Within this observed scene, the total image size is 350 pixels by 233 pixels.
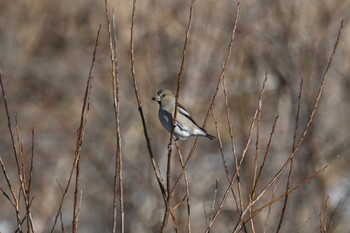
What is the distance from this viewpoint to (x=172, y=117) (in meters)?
5.55

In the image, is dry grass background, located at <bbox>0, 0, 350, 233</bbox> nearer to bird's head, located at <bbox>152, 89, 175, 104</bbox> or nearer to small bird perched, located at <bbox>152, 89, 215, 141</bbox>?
small bird perched, located at <bbox>152, 89, 215, 141</bbox>

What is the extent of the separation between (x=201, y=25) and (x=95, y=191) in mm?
3261

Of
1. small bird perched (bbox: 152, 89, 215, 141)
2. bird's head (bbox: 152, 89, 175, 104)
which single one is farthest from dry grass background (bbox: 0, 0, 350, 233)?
bird's head (bbox: 152, 89, 175, 104)

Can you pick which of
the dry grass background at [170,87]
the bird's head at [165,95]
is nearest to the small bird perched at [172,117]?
the bird's head at [165,95]

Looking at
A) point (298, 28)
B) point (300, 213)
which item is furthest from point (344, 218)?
point (298, 28)

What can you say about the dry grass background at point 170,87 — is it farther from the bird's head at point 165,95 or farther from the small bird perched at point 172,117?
the bird's head at point 165,95

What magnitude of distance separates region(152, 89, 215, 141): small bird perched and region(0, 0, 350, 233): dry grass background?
5895mm

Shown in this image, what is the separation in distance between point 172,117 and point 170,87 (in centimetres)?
→ 926

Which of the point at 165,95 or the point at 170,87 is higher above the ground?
the point at 170,87

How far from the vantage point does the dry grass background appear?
13.2m

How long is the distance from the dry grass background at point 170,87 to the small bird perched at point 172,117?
19.3 ft

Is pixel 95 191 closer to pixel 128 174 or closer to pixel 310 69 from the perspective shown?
pixel 128 174

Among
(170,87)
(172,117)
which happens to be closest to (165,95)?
(172,117)

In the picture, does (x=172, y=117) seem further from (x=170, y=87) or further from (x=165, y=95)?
(x=170, y=87)
